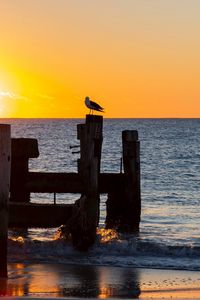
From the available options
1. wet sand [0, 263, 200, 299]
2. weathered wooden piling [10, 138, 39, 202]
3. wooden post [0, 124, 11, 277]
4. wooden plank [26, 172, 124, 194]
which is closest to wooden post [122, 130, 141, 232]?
wooden plank [26, 172, 124, 194]

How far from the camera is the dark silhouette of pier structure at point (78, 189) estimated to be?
37.7 feet

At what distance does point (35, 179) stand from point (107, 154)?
53.3 metres

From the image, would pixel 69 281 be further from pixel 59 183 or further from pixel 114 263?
pixel 59 183

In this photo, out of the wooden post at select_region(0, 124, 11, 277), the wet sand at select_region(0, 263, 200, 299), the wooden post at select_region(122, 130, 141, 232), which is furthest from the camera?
the wooden post at select_region(122, 130, 141, 232)

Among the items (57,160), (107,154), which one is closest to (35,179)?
(57,160)

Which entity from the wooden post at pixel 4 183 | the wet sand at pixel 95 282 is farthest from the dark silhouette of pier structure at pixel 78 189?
the wet sand at pixel 95 282

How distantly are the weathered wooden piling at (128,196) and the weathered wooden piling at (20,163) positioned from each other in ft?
7.08

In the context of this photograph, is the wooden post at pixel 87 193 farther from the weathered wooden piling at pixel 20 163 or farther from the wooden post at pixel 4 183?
the wooden post at pixel 4 183

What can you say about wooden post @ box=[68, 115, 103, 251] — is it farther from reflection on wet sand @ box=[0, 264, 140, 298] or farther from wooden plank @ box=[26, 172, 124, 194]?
reflection on wet sand @ box=[0, 264, 140, 298]

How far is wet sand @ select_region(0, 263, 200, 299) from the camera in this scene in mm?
10664

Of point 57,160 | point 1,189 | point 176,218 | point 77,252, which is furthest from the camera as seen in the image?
point 57,160

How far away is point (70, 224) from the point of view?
45.7 ft

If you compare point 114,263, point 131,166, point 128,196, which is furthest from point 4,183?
point 128,196

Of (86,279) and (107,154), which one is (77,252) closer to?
(86,279)
